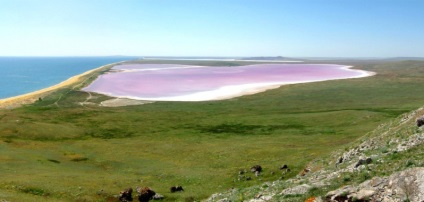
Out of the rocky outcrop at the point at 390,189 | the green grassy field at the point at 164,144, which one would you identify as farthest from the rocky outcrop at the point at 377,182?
the green grassy field at the point at 164,144

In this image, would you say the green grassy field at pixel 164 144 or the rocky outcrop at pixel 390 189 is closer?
the rocky outcrop at pixel 390 189

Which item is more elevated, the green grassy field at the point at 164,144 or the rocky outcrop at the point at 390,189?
the rocky outcrop at the point at 390,189

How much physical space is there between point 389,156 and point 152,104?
10010 centimetres

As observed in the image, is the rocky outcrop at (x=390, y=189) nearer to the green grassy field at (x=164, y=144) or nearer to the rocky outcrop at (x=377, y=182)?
the rocky outcrop at (x=377, y=182)

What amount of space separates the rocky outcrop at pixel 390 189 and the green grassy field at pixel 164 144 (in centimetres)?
1971

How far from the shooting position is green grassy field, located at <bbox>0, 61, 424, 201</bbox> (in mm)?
39250

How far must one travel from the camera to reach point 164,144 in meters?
62.8

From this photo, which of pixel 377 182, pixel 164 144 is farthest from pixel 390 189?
pixel 164 144

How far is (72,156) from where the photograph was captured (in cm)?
5466

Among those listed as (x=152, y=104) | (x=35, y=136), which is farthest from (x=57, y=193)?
(x=152, y=104)

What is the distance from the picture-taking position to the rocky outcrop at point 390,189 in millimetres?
16469

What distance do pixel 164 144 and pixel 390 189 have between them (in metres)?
48.8

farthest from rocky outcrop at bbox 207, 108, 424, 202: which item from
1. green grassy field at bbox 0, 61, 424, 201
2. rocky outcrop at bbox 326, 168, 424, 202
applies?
green grassy field at bbox 0, 61, 424, 201

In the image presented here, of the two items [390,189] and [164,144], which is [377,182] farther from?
[164,144]
